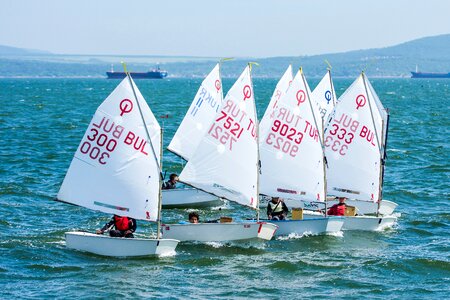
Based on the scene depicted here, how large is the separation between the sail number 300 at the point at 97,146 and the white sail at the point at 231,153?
3727mm

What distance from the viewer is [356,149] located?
40594 millimetres

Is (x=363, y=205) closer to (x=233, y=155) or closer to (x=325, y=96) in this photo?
(x=233, y=155)

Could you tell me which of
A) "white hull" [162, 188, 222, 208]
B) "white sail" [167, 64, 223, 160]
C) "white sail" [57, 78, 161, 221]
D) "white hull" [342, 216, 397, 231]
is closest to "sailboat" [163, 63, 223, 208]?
"white sail" [167, 64, 223, 160]

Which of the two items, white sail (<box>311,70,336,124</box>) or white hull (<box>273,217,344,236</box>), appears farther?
white sail (<box>311,70,336,124</box>)

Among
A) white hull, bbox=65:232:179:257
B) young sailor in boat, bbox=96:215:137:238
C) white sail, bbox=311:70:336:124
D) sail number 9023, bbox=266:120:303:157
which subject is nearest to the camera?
white hull, bbox=65:232:179:257

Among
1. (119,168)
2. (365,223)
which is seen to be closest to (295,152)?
(365,223)

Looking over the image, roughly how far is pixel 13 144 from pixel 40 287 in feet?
136

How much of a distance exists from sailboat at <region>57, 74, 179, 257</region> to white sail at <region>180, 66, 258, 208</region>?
2801 millimetres

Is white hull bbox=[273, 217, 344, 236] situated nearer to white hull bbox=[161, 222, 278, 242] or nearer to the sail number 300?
white hull bbox=[161, 222, 278, 242]

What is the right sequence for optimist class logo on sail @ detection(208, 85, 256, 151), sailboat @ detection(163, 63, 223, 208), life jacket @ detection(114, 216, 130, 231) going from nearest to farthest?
life jacket @ detection(114, 216, 130, 231) → optimist class logo on sail @ detection(208, 85, 256, 151) → sailboat @ detection(163, 63, 223, 208)

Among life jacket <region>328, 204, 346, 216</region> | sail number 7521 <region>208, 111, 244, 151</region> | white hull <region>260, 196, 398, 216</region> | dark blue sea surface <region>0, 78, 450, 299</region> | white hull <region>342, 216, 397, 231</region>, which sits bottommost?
dark blue sea surface <region>0, 78, 450, 299</region>

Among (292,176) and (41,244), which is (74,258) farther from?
(292,176)

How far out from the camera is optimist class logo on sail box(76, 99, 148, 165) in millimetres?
32344

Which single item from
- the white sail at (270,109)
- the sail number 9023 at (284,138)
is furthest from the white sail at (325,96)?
the sail number 9023 at (284,138)
